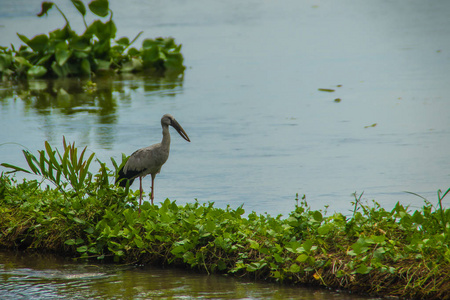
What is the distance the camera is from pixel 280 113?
9906 millimetres

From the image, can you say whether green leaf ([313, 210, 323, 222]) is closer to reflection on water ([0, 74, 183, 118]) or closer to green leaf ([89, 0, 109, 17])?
reflection on water ([0, 74, 183, 118])

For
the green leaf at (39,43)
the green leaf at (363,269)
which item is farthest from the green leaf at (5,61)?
the green leaf at (363,269)

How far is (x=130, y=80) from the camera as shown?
43.6ft

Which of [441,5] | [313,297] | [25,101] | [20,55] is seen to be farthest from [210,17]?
[313,297]

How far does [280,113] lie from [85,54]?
518cm

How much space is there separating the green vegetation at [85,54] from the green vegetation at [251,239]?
7.77 meters

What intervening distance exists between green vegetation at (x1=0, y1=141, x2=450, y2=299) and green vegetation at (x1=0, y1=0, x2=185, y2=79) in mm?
7765

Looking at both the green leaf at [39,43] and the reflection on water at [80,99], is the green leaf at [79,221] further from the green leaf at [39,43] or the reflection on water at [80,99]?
the green leaf at [39,43]

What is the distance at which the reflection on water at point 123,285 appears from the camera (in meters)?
4.39

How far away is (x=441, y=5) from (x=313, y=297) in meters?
17.6

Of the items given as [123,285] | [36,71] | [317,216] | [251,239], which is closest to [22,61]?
[36,71]

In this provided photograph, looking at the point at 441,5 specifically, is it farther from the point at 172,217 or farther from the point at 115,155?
the point at 172,217

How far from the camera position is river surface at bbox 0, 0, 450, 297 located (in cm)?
670

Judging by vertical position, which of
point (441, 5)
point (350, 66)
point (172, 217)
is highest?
point (441, 5)
